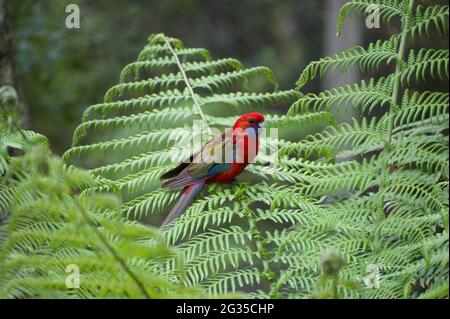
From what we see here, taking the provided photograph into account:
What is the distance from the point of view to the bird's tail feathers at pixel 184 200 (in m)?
2.79

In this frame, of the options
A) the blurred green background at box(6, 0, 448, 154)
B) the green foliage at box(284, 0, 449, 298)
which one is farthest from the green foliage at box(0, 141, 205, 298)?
the blurred green background at box(6, 0, 448, 154)

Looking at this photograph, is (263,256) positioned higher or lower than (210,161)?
lower

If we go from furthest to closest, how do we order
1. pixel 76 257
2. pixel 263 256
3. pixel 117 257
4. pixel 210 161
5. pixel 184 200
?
pixel 210 161 → pixel 184 200 → pixel 263 256 → pixel 76 257 → pixel 117 257

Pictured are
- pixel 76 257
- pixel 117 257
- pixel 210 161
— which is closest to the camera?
pixel 117 257

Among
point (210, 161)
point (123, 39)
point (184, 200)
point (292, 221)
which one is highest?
point (123, 39)

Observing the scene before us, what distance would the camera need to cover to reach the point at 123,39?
7285mm

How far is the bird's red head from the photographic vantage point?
308cm

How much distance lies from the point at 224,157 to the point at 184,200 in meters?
0.36

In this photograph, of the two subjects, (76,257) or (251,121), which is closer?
(76,257)

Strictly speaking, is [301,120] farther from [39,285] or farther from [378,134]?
[39,285]

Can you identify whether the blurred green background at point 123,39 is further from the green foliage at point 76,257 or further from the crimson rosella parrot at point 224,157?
the green foliage at point 76,257

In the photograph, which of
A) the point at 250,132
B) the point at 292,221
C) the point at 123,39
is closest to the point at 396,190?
the point at 292,221

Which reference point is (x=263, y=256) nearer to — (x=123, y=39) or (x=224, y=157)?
(x=224, y=157)

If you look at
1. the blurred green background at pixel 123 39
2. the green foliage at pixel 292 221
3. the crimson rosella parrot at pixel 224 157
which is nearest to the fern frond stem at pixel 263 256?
the green foliage at pixel 292 221
